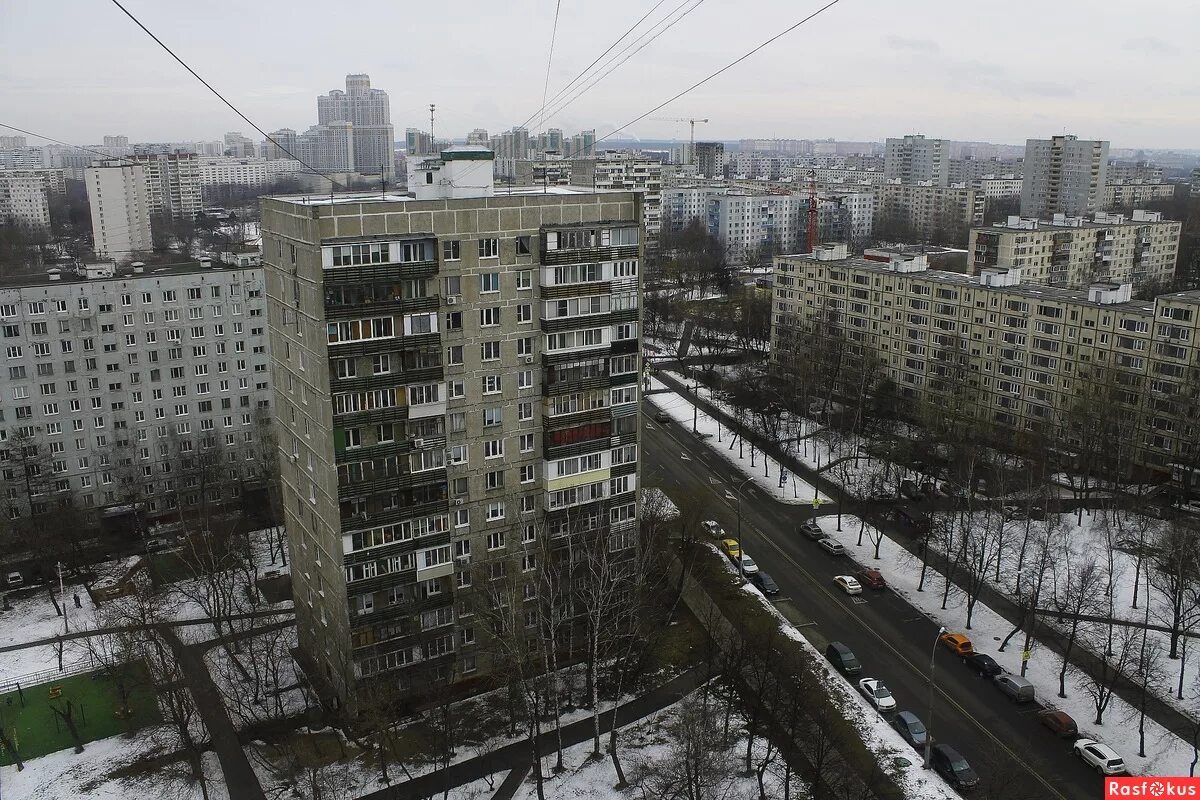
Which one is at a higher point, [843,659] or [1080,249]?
[1080,249]

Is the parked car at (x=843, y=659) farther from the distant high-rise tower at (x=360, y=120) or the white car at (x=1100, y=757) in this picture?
the distant high-rise tower at (x=360, y=120)

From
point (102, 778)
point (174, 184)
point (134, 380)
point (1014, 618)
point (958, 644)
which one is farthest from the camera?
point (174, 184)

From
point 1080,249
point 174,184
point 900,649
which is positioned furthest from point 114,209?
point 900,649

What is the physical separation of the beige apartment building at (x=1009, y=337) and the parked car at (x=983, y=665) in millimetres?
21507

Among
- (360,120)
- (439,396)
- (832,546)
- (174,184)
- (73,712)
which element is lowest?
(73,712)

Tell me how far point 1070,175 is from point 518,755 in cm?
15039

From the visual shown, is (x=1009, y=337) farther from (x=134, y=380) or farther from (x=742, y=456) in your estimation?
(x=134, y=380)

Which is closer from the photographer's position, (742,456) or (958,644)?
(958,644)

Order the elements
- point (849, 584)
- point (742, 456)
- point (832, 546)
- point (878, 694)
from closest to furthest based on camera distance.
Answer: point (878, 694) < point (849, 584) < point (832, 546) < point (742, 456)

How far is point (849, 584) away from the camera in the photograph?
39375 mm

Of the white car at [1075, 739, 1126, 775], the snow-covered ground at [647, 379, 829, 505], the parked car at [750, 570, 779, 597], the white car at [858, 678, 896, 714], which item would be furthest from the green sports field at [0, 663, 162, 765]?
the snow-covered ground at [647, 379, 829, 505]

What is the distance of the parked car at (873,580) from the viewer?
3972 centimetres

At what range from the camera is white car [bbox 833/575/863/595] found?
128 feet

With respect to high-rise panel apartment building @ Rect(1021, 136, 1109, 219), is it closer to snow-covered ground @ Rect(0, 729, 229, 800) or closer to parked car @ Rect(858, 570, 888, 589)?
parked car @ Rect(858, 570, 888, 589)
